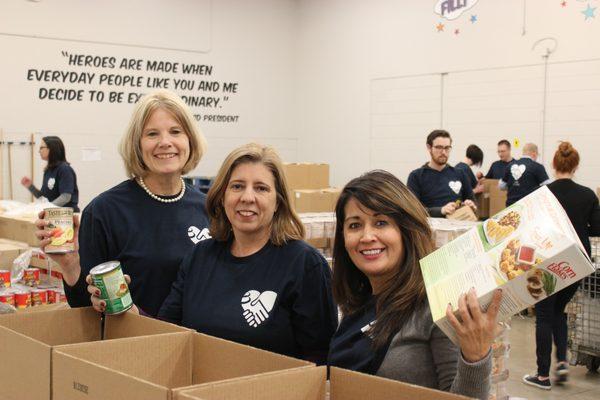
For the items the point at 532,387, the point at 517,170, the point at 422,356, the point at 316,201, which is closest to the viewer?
the point at 422,356

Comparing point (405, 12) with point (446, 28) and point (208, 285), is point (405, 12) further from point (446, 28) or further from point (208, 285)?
point (208, 285)

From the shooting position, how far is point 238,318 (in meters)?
2.17

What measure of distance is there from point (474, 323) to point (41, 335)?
4.45 feet

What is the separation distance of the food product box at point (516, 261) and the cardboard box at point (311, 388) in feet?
0.48

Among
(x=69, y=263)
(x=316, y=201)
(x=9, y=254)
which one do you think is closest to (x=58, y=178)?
(x=316, y=201)

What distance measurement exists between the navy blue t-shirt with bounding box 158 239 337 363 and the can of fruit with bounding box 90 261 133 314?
21 cm

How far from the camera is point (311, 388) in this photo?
156 cm

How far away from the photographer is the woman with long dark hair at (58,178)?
8125mm

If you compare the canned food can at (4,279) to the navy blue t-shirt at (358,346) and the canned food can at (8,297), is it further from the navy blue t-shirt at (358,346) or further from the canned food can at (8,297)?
the navy blue t-shirt at (358,346)

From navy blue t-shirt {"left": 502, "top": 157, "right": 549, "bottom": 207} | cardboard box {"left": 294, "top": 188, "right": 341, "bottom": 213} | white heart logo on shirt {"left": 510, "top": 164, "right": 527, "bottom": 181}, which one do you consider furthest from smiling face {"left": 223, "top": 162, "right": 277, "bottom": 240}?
cardboard box {"left": 294, "top": 188, "right": 341, "bottom": 213}

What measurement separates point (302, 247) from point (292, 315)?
0.21 metres

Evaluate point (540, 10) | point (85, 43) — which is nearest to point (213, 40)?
point (85, 43)

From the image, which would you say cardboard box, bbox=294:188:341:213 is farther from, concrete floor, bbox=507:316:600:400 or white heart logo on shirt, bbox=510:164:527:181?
concrete floor, bbox=507:316:600:400

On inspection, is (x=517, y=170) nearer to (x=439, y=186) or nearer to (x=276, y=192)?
(x=439, y=186)
